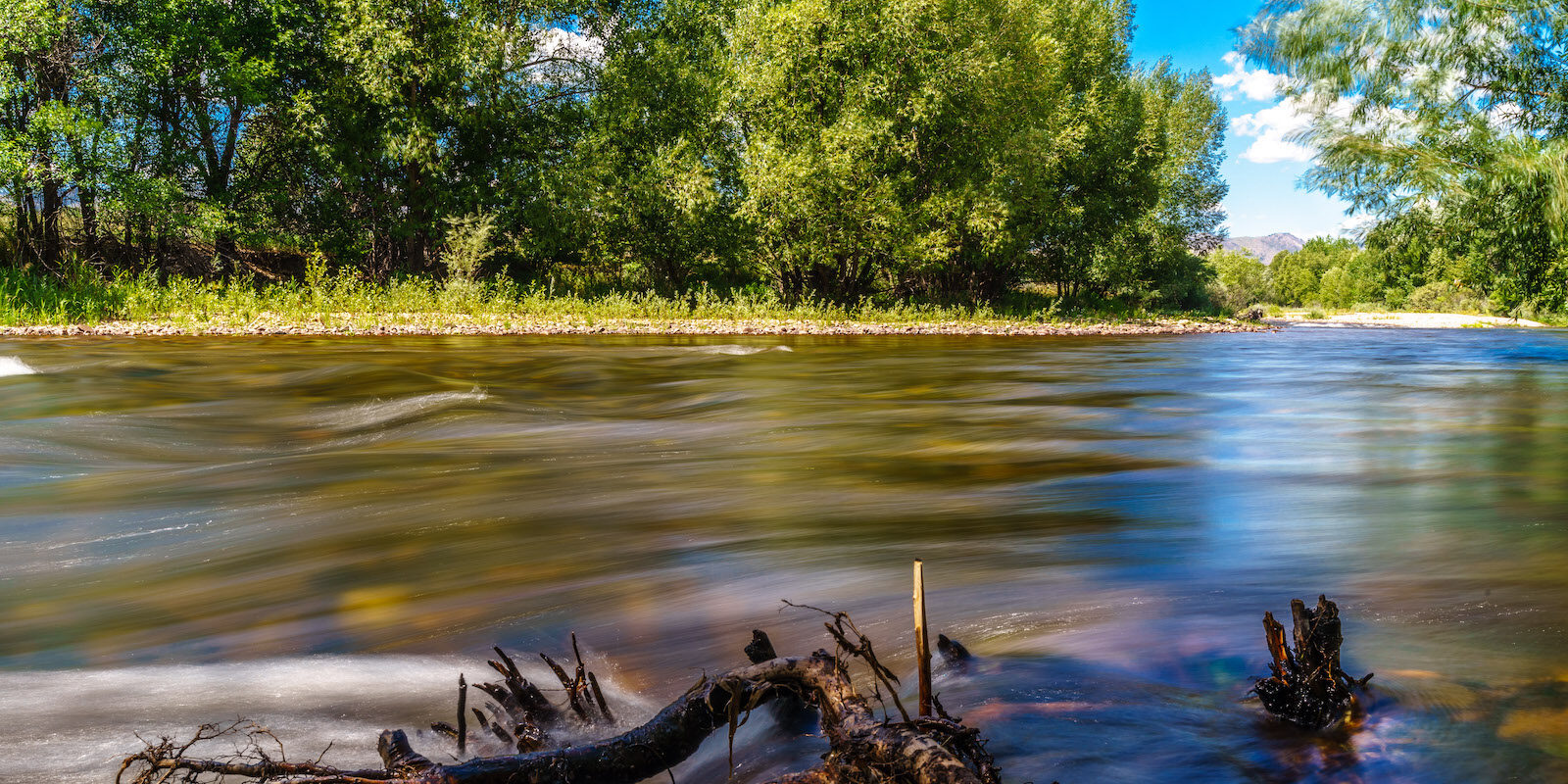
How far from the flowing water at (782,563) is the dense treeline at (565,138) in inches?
718

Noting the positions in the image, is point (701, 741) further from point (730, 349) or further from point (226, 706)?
point (730, 349)

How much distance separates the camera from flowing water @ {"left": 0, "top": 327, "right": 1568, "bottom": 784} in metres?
Result: 2.41

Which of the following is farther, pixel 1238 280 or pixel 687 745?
pixel 1238 280

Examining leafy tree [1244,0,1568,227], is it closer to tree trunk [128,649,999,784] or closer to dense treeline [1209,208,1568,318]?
dense treeline [1209,208,1568,318]

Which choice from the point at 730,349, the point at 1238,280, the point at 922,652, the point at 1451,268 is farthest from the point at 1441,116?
the point at 1451,268

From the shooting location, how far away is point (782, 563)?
4250 mm

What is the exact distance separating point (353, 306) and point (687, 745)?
953 inches

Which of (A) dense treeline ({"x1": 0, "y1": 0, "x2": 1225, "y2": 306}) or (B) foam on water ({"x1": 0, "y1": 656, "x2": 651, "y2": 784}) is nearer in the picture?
(B) foam on water ({"x1": 0, "y1": 656, "x2": 651, "y2": 784})

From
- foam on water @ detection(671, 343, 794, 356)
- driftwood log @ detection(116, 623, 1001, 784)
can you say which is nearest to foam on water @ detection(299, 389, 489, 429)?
driftwood log @ detection(116, 623, 1001, 784)

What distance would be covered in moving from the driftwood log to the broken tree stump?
878 millimetres

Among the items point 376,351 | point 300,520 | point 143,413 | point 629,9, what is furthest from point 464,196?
point 300,520

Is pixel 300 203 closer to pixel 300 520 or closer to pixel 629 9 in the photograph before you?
pixel 629 9

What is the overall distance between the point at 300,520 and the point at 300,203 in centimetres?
3077

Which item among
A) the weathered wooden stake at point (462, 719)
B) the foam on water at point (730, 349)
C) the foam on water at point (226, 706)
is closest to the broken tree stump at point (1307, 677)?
the foam on water at point (226, 706)
